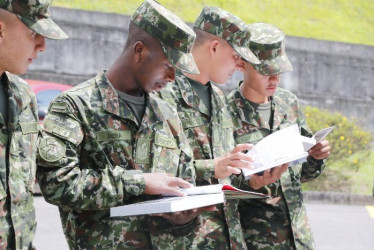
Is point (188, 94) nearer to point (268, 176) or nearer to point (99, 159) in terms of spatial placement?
point (268, 176)

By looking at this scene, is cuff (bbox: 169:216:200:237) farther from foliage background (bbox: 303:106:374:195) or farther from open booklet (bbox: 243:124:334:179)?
foliage background (bbox: 303:106:374:195)

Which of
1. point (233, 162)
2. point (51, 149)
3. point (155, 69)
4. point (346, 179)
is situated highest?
point (155, 69)

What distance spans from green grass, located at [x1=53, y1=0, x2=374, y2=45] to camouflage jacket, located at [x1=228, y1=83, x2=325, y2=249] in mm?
16174

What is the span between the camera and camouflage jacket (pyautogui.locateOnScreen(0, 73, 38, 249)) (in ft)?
9.93

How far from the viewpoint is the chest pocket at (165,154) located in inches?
137

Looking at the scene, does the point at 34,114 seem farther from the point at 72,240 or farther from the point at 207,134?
the point at 207,134

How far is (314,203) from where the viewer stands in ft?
42.8

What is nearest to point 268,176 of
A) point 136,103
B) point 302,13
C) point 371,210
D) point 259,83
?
point 259,83

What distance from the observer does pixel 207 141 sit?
13.9 feet

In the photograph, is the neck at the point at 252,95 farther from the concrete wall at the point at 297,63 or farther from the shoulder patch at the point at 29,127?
the concrete wall at the point at 297,63

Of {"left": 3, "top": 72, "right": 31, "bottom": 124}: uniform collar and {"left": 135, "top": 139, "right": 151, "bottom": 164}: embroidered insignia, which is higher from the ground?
Result: {"left": 3, "top": 72, "right": 31, "bottom": 124}: uniform collar

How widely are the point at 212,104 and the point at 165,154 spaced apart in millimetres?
875

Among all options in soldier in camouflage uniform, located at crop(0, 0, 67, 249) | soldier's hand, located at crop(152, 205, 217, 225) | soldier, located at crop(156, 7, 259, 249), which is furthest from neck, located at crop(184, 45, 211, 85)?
soldier in camouflage uniform, located at crop(0, 0, 67, 249)

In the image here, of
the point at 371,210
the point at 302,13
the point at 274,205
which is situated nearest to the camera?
the point at 274,205
